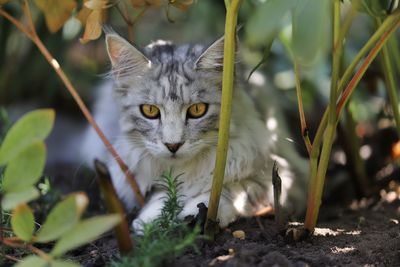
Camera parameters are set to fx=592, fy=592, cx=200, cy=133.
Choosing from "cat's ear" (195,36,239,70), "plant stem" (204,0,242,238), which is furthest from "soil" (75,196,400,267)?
"cat's ear" (195,36,239,70)

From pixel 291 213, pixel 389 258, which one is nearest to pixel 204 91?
pixel 291 213

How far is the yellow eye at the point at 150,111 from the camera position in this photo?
70.7 inches

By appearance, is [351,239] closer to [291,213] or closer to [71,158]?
[291,213]

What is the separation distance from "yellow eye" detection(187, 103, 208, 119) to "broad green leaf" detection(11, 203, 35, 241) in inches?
30.6

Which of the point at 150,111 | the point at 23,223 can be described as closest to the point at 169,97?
the point at 150,111

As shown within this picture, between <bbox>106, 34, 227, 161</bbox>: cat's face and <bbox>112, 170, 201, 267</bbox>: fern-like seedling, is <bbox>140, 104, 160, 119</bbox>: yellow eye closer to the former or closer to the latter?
<bbox>106, 34, 227, 161</bbox>: cat's face

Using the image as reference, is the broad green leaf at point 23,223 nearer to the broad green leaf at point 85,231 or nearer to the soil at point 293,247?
the broad green leaf at point 85,231

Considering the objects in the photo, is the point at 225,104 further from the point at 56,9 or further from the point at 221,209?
the point at 56,9

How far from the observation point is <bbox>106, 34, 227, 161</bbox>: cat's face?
1.73 metres

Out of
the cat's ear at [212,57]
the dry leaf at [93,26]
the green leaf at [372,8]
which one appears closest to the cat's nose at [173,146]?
the cat's ear at [212,57]

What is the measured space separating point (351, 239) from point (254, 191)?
38 centimetres

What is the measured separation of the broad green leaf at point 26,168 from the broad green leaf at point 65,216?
0.26ft

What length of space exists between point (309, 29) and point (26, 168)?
1.80 ft

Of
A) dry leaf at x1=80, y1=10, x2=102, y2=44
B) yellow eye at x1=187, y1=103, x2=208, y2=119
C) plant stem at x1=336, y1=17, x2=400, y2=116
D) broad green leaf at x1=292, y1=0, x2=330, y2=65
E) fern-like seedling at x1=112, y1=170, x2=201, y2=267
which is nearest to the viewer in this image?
broad green leaf at x1=292, y1=0, x2=330, y2=65
